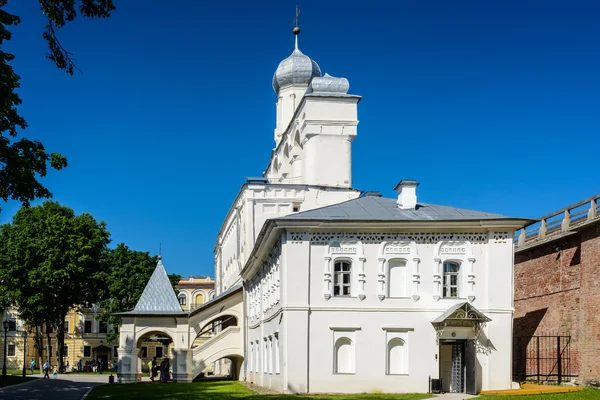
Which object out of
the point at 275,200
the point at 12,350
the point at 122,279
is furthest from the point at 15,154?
the point at 12,350

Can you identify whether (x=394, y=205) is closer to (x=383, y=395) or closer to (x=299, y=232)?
(x=299, y=232)

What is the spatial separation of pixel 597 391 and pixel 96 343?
6608 centimetres

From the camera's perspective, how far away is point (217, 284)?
67.2m

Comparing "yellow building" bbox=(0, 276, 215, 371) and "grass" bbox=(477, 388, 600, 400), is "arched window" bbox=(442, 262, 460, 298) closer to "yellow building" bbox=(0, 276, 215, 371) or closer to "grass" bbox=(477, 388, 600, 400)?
"grass" bbox=(477, 388, 600, 400)

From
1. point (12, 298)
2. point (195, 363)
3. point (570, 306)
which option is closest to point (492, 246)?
point (570, 306)

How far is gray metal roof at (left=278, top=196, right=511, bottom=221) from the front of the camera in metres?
26.5

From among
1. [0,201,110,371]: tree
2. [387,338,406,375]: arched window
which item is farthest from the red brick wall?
[0,201,110,371]: tree

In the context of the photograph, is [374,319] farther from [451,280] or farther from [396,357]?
[451,280]

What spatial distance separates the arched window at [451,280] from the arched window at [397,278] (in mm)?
1337

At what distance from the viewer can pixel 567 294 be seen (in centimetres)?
2809

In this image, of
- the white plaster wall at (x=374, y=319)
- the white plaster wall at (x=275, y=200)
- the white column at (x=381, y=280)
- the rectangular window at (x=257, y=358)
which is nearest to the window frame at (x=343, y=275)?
the white plaster wall at (x=374, y=319)

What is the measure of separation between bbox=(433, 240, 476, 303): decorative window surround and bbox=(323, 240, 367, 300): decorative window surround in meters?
2.29

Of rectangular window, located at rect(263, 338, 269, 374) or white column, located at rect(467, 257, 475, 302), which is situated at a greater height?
white column, located at rect(467, 257, 475, 302)

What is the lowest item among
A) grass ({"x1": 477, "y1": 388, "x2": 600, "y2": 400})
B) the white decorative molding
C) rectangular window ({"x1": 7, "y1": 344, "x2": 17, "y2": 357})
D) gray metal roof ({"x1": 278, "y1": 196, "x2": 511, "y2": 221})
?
rectangular window ({"x1": 7, "y1": 344, "x2": 17, "y2": 357})
